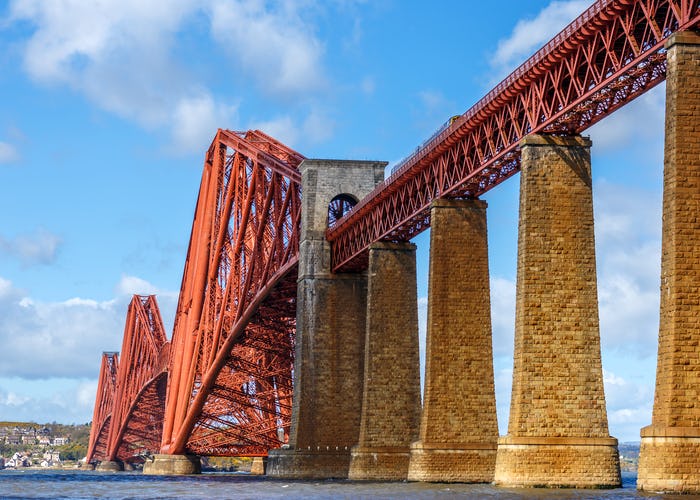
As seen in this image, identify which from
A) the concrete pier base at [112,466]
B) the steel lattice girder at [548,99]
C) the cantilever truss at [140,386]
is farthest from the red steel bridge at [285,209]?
the concrete pier base at [112,466]

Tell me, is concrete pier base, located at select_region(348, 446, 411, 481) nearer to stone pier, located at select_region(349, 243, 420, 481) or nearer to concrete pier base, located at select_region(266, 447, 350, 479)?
stone pier, located at select_region(349, 243, 420, 481)

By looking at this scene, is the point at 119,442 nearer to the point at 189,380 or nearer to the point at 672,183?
the point at 189,380

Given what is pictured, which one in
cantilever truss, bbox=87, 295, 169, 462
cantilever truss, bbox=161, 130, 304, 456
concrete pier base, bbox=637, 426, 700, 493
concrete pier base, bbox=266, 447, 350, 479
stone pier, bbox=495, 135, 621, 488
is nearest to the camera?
concrete pier base, bbox=637, 426, 700, 493

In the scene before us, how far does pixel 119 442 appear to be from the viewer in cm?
18312

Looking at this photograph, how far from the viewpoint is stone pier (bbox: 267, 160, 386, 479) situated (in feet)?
265

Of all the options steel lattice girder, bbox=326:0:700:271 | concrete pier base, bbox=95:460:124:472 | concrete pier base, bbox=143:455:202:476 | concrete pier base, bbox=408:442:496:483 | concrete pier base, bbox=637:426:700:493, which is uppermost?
steel lattice girder, bbox=326:0:700:271

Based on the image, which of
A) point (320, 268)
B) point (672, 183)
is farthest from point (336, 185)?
point (672, 183)

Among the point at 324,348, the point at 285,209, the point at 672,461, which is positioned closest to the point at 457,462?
the point at 672,461

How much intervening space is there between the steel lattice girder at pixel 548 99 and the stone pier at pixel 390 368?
2.65 meters

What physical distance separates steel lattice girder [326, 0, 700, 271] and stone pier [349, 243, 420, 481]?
104 inches

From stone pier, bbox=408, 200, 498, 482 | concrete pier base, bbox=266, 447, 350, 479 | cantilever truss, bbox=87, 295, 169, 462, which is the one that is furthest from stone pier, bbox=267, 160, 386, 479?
cantilever truss, bbox=87, 295, 169, 462

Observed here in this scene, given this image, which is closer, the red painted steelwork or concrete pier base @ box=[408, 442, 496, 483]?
concrete pier base @ box=[408, 442, 496, 483]

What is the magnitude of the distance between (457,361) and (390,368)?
470 inches

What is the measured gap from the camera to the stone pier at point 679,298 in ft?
124
